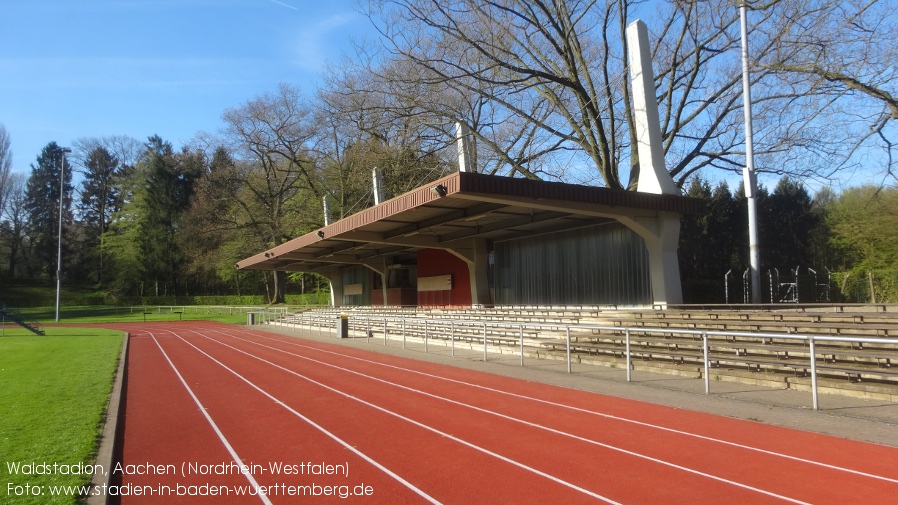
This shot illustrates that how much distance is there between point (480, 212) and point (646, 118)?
6147mm

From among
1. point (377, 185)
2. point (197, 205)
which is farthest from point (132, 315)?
point (377, 185)

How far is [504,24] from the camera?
22016 millimetres

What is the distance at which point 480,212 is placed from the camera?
69.1ft

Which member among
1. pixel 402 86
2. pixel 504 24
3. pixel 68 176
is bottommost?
pixel 402 86

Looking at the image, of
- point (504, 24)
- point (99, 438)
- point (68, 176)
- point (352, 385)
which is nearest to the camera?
point (99, 438)

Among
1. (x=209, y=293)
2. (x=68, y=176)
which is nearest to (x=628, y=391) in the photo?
(x=209, y=293)

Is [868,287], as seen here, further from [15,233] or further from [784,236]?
[15,233]

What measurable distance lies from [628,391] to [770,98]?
13.3 metres

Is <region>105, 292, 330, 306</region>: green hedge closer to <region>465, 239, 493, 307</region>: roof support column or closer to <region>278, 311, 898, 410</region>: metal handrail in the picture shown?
<region>278, 311, 898, 410</region>: metal handrail

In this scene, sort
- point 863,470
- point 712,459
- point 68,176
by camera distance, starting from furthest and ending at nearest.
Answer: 1. point 68,176
2. point 712,459
3. point 863,470

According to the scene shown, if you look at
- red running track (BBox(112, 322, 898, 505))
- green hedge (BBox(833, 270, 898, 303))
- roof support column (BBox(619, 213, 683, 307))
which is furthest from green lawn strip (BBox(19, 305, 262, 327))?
red running track (BBox(112, 322, 898, 505))

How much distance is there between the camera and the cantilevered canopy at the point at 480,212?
1648 cm

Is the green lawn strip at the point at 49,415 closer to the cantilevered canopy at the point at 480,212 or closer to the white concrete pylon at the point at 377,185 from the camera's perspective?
the cantilevered canopy at the point at 480,212

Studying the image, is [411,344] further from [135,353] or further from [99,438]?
[99,438]
